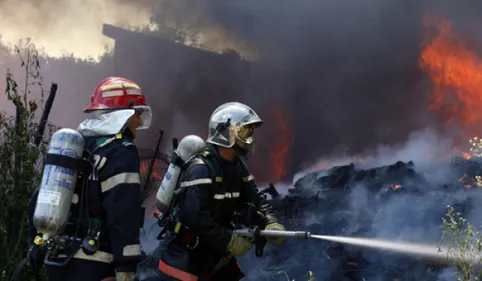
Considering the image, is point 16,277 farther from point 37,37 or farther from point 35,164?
point 37,37

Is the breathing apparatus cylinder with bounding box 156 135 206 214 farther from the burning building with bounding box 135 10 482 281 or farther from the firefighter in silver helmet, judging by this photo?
the burning building with bounding box 135 10 482 281

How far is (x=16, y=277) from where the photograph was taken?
3604 mm

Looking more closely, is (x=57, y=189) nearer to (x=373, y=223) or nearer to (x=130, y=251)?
(x=130, y=251)

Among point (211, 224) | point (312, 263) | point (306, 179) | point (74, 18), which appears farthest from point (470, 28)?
point (211, 224)

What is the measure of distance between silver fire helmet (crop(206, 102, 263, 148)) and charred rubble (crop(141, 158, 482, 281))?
12.5 feet

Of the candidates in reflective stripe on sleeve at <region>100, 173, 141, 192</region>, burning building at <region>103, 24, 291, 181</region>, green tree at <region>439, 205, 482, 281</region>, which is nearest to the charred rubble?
green tree at <region>439, 205, 482, 281</region>

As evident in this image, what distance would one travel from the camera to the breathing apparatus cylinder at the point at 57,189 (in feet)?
10.4

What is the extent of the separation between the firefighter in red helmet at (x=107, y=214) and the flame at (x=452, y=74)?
10.1 meters

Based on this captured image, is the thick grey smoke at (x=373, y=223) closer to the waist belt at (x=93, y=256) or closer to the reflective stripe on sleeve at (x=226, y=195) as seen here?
the reflective stripe on sleeve at (x=226, y=195)

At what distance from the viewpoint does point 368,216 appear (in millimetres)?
9781

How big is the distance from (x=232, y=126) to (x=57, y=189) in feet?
5.46

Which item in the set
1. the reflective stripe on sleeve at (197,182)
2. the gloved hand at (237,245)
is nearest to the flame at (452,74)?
the gloved hand at (237,245)

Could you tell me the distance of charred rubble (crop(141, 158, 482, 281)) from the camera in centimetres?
860

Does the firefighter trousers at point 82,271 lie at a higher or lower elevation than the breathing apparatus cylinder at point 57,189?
lower
